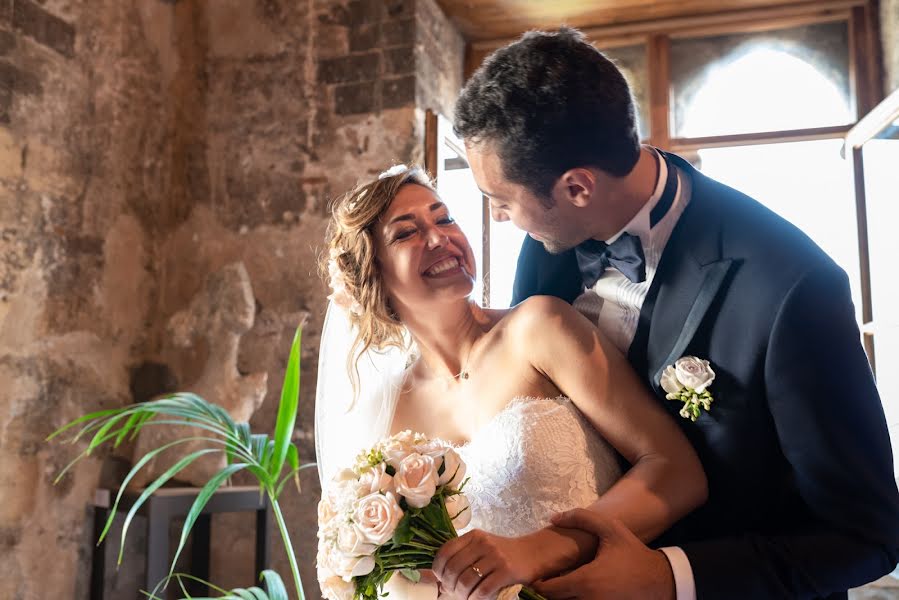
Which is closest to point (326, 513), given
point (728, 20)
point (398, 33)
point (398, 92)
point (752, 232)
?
point (752, 232)

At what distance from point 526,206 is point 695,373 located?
509 mm

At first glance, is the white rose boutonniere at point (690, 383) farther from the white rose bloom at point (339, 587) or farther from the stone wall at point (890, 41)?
the stone wall at point (890, 41)

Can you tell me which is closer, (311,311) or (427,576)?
(427,576)

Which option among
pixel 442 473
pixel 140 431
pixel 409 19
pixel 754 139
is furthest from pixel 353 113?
pixel 442 473

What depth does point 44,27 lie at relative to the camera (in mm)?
3537

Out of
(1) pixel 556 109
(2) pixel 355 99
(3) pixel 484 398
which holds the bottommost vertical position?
(3) pixel 484 398

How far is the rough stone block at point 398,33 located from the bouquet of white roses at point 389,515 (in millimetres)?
2983

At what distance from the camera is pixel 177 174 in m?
4.38

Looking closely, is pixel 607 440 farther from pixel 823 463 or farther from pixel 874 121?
pixel 874 121

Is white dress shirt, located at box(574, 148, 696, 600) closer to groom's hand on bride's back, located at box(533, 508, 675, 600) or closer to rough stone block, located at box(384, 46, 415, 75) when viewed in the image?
groom's hand on bride's back, located at box(533, 508, 675, 600)

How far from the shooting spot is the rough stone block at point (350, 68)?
164 inches

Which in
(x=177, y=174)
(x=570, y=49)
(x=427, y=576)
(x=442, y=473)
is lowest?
(x=427, y=576)

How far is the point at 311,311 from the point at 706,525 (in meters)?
2.83

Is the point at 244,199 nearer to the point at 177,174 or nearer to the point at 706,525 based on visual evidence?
the point at 177,174
